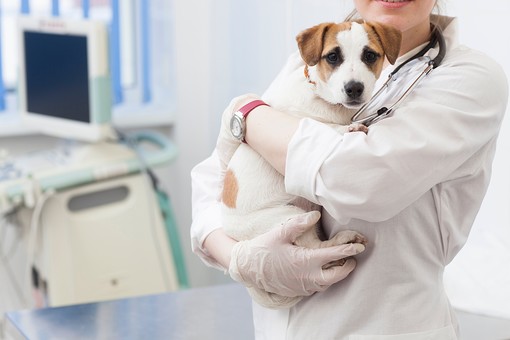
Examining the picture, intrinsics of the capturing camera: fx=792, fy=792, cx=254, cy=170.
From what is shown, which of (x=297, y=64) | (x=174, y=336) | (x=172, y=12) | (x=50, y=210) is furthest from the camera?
(x=172, y=12)

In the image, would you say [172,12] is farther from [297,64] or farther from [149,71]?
[297,64]

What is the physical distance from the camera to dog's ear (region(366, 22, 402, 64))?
1093mm

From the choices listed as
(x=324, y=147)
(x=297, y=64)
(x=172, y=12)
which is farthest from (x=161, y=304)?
(x=172, y=12)

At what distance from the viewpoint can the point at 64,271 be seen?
8.54ft

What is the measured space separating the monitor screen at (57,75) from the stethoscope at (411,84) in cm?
164

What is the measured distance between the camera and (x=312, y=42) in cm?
111

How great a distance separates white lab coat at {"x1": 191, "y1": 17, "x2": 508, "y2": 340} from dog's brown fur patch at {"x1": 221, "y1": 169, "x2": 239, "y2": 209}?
0.15 metres

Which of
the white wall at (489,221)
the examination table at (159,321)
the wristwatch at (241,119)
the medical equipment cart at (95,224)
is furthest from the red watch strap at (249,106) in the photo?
the medical equipment cart at (95,224)

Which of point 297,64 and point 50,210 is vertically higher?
point 297,64

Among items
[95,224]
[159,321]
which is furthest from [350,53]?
[95,224]

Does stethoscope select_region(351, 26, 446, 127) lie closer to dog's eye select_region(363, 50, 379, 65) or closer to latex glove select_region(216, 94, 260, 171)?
dog's eye select_region(363, 50, 379, 65)

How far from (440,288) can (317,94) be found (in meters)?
0.33

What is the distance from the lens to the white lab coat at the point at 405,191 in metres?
1.00

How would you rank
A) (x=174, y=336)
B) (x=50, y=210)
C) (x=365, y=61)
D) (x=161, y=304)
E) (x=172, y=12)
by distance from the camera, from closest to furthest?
(x=365, y=61) → (x=174, y=336) → (x=161, y=304) → (x=50, y=210) → (x=172, y=12)
